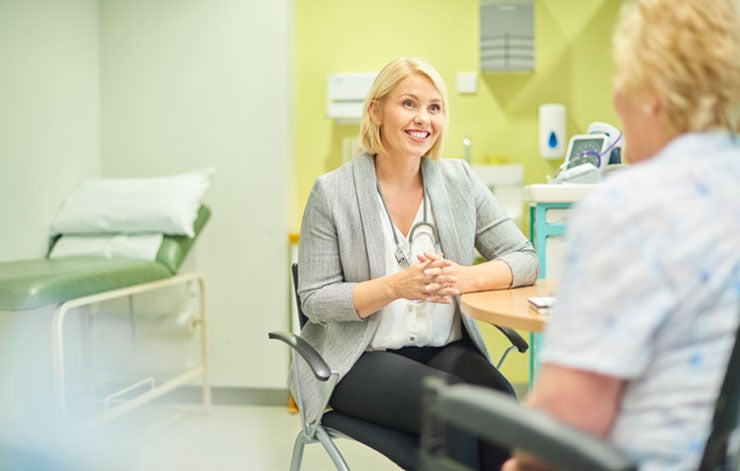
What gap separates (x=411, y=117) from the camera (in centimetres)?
208

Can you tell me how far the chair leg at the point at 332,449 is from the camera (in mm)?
1724

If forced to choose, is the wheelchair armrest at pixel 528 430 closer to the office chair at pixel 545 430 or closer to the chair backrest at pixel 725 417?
the office chair at pixel 545 430

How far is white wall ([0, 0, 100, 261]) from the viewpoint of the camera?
305 centimetres

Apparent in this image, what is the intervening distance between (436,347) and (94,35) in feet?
8.57

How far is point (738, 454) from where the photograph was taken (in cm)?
86

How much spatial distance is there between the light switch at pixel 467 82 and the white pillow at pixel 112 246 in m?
1.68

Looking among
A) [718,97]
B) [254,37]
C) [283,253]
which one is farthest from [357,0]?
[718,97]

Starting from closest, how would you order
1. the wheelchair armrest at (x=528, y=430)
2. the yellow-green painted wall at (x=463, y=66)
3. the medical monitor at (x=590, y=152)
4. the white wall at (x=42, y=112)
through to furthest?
the wheelchair armrest at (x=528, y=430), the medical monitor at (x=590, y=152), the white wall at (x=42, y=112), the yellow-green painted wall at (x=463, y=66)

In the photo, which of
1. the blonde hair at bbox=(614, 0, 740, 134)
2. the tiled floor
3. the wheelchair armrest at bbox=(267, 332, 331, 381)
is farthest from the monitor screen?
the blonde hair at bbox=(614, 0, 740, 134)

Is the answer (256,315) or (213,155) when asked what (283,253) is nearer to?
(256,315)

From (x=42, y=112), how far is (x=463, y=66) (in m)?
2.02

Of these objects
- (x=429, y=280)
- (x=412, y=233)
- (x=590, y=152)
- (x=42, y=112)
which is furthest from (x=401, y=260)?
(x=42, y=112)

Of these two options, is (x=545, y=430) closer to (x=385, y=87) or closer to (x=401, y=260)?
(x=401, y=260)

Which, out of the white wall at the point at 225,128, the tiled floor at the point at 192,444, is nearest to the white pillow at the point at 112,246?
the white wall at the point at 225,128
